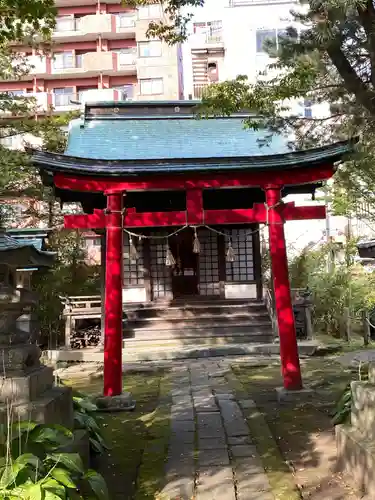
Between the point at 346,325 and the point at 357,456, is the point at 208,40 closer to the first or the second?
the point at 346,325

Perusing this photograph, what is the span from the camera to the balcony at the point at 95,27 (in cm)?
3400

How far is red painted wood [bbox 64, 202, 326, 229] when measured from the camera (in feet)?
29.7

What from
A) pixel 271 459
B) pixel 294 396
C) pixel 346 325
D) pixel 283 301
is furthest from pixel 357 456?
pixel 346 325

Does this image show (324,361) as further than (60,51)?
No

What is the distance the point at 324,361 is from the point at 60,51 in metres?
30.0

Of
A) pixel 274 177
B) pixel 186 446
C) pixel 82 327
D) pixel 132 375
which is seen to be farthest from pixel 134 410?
pixel 82 327

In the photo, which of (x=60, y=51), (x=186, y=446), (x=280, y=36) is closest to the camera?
(x=186, y=446)

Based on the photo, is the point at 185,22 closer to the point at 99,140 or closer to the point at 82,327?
the point at 99,140

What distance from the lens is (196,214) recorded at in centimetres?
912

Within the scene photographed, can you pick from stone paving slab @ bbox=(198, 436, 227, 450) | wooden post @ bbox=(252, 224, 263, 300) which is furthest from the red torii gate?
wooden post @ bbox=(252, 224, 263, 300)

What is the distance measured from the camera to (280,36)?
22.2ft

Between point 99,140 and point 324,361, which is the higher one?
point 99,140

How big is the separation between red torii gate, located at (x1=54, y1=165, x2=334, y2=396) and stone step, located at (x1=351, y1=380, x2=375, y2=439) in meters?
3.44

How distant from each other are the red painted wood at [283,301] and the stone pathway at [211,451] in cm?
87
